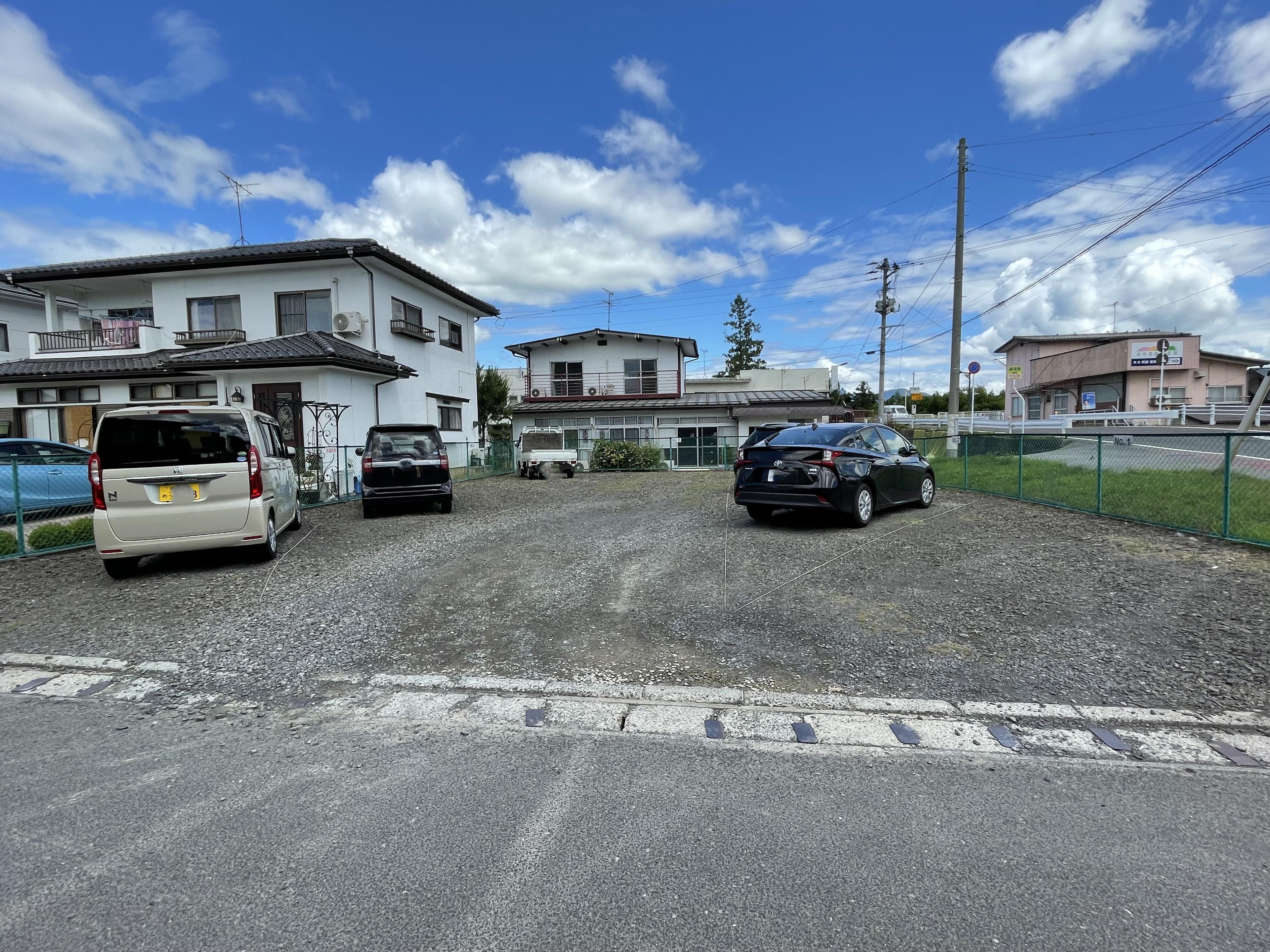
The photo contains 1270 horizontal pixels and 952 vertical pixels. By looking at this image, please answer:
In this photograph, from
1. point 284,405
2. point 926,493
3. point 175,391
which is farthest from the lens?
point 175,391

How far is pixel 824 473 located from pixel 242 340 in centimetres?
1822

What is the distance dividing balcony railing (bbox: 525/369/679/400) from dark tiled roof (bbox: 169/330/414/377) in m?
15.6

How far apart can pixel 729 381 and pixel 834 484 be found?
38740 millimetres

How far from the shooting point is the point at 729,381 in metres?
46.7

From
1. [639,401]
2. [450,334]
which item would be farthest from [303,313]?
[639,401]

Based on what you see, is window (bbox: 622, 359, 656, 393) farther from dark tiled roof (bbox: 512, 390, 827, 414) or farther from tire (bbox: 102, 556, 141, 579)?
tire (bbox: 102, 556, 141, 579)

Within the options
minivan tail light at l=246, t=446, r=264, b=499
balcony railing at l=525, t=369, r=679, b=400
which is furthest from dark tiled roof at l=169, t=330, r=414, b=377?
balcony railing at l=525, t=369, r=679, b=400

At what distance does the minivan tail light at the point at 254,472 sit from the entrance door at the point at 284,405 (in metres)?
10.9

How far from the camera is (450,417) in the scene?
24.1 m

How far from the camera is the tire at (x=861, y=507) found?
8953mm

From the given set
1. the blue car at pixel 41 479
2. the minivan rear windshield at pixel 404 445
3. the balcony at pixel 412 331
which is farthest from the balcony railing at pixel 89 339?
the minivan rear windshield at pixel 404 445

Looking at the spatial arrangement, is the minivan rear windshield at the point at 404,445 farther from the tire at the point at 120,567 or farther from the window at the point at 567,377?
the window at the point at 567,377

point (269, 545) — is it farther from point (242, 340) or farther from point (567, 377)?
point (567, 377)

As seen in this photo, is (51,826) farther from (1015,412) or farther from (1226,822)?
(1015,412)
